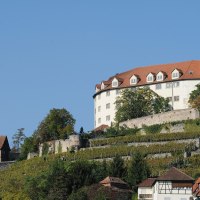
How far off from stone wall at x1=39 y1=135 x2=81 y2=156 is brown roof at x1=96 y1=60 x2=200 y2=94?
17.7 metres

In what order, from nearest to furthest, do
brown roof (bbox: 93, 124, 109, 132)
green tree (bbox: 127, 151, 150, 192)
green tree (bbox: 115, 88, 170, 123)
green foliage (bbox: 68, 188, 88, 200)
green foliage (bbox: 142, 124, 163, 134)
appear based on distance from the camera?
green foliage (bbox: 68, 188, 88, 200) → green tree (bbox: 127, 151, 150, 192) → green foliage (bbox: 142, 124, 163, 134) → green tree (bbox: 115, 88, 170, 123) → brown roof (bbox: 93, 124, 109, 132)

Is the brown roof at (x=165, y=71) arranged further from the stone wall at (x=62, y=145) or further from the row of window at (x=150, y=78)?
the stone wall at (x=62, y=145)

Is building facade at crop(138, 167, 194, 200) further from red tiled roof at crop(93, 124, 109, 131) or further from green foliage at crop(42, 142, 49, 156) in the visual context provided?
red tiled roof at crop(93, 124, 109, 131)

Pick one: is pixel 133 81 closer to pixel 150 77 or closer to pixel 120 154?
pixel 150 77

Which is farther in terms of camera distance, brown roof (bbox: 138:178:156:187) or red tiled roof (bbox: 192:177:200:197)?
brown roof (bbox: 138:178:156:187)

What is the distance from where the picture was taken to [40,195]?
3782 inches

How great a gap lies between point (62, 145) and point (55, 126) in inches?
335

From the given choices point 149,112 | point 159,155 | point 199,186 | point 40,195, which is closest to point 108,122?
point 149,112

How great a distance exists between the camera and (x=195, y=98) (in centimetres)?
12238

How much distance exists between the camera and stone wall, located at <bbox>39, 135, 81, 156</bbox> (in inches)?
4711

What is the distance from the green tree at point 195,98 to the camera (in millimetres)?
118588

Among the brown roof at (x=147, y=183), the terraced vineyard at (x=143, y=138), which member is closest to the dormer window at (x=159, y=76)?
the terraced vineyard at (x=143, y=138)

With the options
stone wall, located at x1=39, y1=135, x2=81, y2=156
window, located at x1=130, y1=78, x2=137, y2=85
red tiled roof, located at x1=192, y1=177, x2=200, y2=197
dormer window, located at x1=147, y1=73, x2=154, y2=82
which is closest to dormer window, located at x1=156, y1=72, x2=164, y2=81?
dormer window, located at x1=147, y1=73, x2=154, y2=82

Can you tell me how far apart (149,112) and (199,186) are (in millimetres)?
41217
